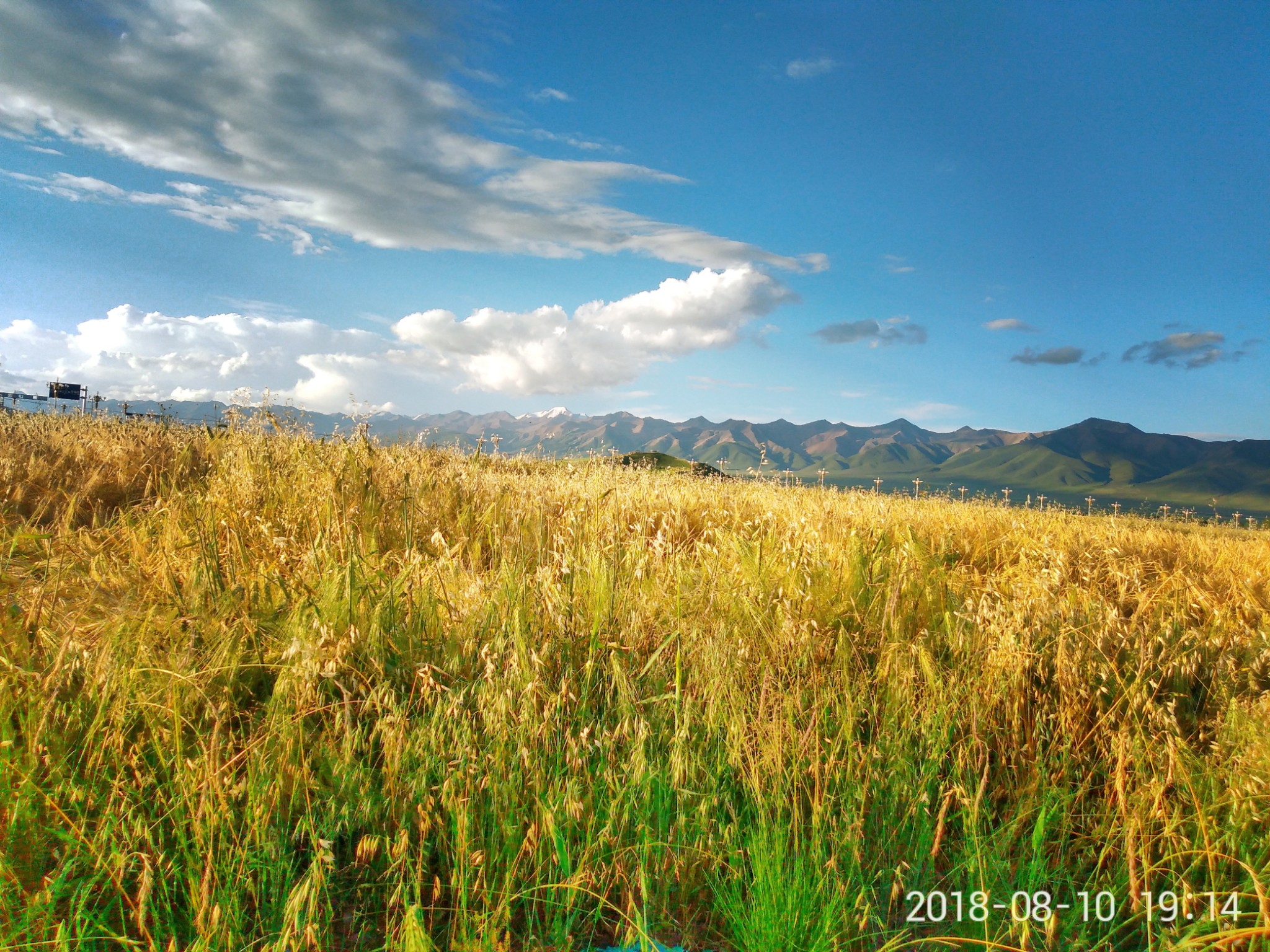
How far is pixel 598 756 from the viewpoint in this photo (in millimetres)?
2500

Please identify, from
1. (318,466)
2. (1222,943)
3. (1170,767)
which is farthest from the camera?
(318,466)

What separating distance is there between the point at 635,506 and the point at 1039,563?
12.3 feet

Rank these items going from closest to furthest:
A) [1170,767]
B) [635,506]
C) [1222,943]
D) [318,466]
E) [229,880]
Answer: [1222,943]
[229,880]
[1170,767]
[318,466]
[635,506]

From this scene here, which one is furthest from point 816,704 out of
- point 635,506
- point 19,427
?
point 19,427

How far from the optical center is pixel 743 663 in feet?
10.0

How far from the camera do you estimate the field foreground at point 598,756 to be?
1.94m

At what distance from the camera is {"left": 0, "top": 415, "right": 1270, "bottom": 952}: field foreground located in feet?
6.36

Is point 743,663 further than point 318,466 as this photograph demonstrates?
No

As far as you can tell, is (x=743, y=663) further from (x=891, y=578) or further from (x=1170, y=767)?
(x=1170, y=767)

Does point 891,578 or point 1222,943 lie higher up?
point 891,578
